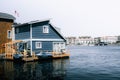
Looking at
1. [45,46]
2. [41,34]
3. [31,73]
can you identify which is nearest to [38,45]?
[45,46]

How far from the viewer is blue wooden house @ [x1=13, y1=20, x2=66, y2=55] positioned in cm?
4106

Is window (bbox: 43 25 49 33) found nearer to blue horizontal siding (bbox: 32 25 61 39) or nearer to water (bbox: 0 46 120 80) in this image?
blue horizontal siding (bbox: 32 25 61 39)

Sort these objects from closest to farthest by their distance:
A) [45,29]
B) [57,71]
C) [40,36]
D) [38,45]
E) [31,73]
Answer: [31,73]
[57,71]
[38,45]
[40,36]
[45,29]

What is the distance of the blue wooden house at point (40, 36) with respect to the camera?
4106 cm

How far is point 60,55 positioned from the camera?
43906 millimetres

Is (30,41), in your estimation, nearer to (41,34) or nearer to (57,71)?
(41,34)

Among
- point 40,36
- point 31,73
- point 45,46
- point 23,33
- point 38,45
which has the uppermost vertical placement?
point 23,33

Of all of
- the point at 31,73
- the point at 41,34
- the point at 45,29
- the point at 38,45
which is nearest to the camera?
the point at 31,73

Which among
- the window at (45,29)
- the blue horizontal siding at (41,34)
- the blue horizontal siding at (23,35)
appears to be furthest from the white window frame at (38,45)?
the window at (45,29)

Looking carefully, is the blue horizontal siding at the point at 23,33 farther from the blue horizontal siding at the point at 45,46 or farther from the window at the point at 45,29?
the window at the point at 45,29

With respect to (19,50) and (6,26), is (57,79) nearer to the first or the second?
(19,50)

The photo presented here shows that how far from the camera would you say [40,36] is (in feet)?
138

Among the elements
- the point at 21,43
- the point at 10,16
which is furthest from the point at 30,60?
the point at 10,16

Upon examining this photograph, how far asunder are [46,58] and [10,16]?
551 inches
